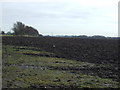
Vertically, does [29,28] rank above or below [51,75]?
above

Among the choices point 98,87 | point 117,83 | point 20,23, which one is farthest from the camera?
point 20,23

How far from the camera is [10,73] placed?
1112cm

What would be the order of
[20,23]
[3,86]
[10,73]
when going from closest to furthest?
[3,86] < [10,73] < [20,23]

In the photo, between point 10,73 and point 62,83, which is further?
point 10,73

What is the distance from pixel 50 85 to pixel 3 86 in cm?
202

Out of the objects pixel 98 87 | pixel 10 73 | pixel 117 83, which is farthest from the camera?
pixel 10 73

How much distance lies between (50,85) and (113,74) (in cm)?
498

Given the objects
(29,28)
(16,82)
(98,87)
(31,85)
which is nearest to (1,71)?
(16,82)

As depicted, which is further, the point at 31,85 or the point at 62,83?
the point at 62,83

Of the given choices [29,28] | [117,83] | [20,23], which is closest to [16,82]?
[117,83]

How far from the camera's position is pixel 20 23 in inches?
3226

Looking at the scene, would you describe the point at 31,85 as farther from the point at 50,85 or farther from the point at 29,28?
the point at 29,28

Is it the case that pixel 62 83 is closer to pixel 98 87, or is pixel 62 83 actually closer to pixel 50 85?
pixel 50 85

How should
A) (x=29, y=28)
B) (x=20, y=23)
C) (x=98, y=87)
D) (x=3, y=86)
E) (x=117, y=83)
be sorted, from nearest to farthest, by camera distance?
(x=3, y=86), (x=98, y=87), (x=117, y=83), (x=20, y=23), (x=29, y=28)
